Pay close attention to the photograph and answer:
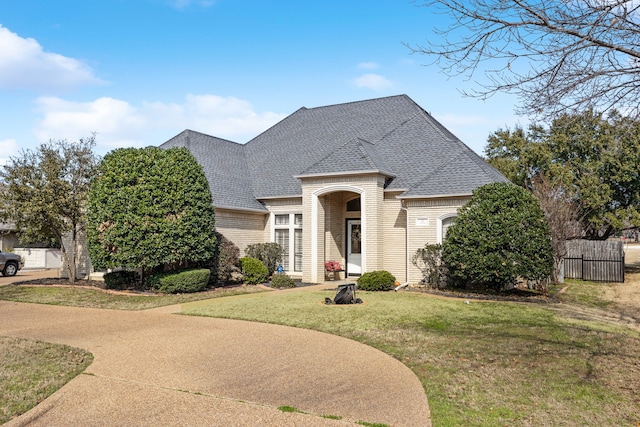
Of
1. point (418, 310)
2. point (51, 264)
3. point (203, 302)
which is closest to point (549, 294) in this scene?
point (418, 310)

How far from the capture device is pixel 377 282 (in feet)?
54.7

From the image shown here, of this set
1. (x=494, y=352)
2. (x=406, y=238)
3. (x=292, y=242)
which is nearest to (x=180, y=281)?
(x=292, y=242)

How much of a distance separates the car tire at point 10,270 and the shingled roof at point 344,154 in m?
10.2

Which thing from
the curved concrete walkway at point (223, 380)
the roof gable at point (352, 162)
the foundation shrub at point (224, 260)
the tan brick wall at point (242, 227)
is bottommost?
the curved concrete walkway at point (223, 380)

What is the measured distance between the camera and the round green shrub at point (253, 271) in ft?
61.2

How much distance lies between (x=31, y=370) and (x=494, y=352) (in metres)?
7.17

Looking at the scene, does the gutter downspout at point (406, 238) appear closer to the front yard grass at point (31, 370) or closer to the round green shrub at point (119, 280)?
the round green shrub at point (119, 280)

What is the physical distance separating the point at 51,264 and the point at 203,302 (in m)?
21.5

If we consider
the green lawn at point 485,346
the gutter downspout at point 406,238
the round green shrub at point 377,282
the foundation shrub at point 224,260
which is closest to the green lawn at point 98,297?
the green lawn at point 485,346

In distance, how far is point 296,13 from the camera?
11547 mm

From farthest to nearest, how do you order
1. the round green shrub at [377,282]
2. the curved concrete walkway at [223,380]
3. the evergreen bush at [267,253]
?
the evergreen bush at [267,253] → the round green shrub at [377,282] → the curved concrete walkway at [223,380]

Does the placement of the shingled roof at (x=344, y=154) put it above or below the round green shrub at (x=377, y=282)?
above

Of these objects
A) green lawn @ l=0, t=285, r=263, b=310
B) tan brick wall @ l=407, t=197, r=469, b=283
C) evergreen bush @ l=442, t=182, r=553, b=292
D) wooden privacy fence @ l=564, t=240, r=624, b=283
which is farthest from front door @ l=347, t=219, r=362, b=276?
wooden privacy fence @ l=564, t=240, r=624, b=283

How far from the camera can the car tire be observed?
2435cm
